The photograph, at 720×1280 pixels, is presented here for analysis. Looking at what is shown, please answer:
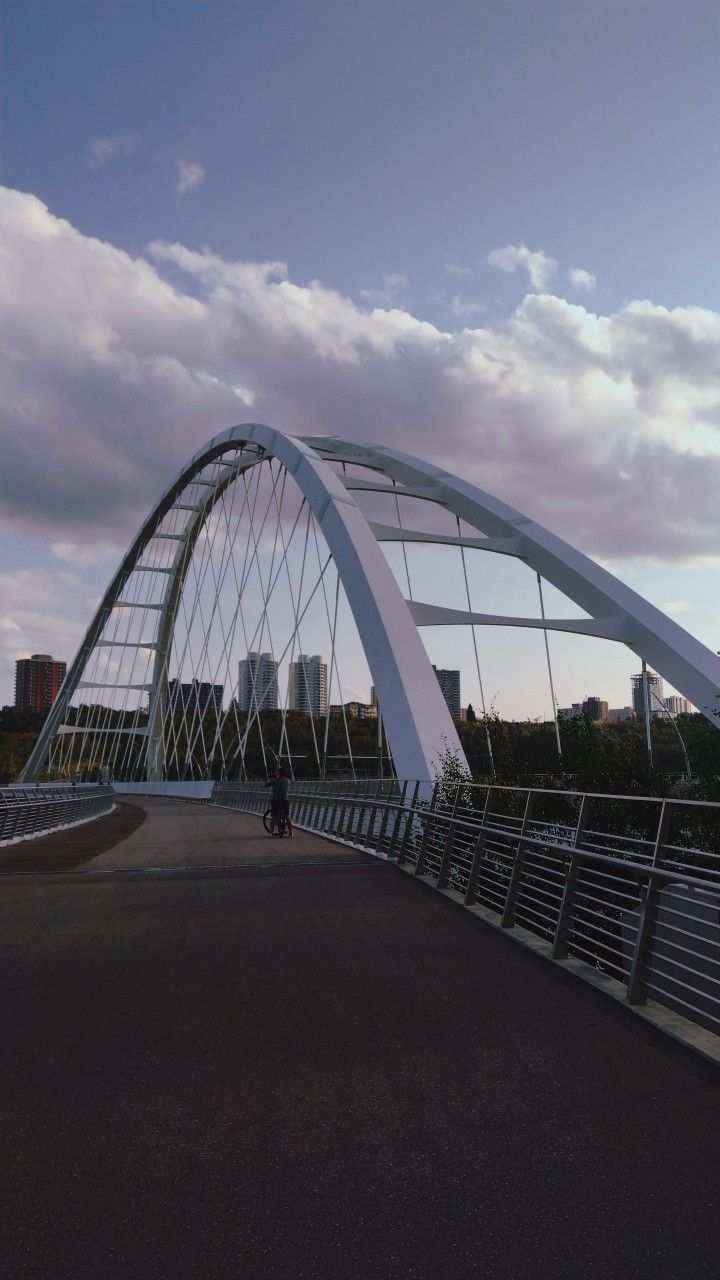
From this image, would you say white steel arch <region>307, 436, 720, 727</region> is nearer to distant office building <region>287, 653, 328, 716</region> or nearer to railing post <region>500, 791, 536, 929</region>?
distant office building <region>287, 653, 328, 716</region>

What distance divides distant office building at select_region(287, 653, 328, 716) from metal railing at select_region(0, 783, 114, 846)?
674cm

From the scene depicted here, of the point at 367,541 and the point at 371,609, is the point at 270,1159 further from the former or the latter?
the point at 367,541

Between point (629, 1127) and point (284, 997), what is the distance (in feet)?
8.29

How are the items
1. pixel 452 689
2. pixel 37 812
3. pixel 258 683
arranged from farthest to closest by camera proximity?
pixel 258 683, pixel 452 689, pixel 37 812

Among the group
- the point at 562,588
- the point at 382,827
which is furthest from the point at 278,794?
the point at 562,588

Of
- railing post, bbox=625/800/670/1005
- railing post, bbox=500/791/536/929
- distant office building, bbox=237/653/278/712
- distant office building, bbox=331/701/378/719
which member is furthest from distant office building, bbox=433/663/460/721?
railing post, bbox=625/800/670/1005

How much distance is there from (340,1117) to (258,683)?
3348 cm

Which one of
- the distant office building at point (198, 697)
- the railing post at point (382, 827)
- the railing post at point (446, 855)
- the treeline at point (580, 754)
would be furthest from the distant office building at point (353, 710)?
the distant office building at point (198, 697)

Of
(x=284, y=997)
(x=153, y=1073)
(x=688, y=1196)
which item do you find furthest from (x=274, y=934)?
(x=688, y=1196)

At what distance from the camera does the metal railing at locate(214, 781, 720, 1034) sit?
5.56 m

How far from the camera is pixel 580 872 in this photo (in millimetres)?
7320

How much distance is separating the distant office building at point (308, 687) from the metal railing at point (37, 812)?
6.74 m

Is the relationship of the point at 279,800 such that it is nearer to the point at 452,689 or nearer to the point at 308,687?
the point at 452,689

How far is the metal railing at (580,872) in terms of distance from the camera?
5559mm
